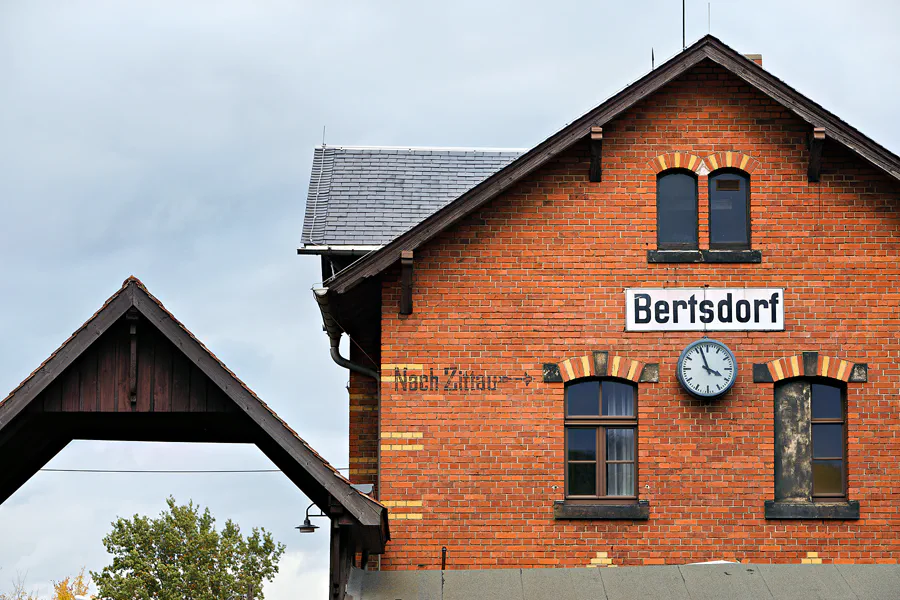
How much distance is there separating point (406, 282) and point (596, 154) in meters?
2.95

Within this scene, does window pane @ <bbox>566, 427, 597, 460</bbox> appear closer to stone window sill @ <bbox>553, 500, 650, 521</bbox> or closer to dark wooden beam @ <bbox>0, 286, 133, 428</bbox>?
stone window sill @ <bbox>553, 500, 650, 521</bbox>

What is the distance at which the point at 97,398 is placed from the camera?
15047 mm

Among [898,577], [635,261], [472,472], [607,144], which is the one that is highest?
[607,144]

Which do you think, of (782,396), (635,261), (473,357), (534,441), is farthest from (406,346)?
(782,396)

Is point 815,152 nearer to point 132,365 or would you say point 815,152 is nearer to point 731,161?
point 731,161

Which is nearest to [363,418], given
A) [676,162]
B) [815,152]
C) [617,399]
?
[617,399]

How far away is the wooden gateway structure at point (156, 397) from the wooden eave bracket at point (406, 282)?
245 centimetres

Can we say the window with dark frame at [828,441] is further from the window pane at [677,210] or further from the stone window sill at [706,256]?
Result: the window pane at [677,210]

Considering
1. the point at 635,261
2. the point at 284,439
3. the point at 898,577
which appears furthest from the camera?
the point at 635,261

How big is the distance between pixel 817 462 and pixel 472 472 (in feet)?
14.4

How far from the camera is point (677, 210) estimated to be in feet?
56.6

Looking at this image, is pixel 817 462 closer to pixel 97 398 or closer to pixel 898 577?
pixel 898 577

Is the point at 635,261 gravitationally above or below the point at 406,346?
above

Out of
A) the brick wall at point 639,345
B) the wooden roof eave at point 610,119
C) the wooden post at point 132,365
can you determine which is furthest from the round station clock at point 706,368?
the wooden post at point 132,365
